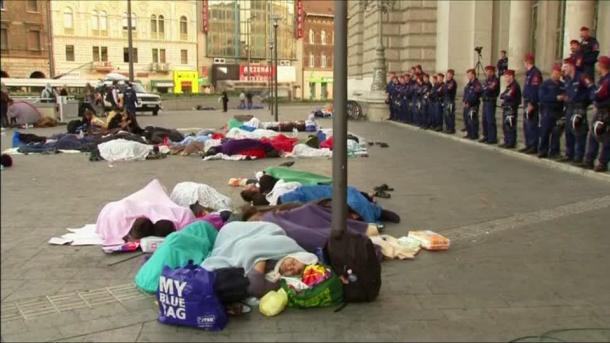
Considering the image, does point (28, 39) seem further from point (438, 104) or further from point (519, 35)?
point (519, 35)

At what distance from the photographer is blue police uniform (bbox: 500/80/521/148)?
50.6ft

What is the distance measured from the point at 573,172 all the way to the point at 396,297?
816 centimetres

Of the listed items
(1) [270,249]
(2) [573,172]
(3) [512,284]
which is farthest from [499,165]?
(1) [270,249]

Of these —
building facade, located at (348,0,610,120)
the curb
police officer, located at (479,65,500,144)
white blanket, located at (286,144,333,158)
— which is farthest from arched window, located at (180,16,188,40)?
white blanket, located at (286,144,333,158)

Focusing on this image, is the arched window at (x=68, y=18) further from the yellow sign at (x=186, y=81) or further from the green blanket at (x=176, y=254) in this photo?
the green blanket at (x=176, y=254)

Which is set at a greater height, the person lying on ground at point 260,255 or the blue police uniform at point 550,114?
the blue police uniform at point 550,114

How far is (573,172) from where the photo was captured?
12.4 metres

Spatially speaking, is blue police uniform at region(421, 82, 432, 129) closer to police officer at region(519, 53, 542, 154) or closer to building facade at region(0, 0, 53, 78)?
police officer at region(519, 53, 542, 154)

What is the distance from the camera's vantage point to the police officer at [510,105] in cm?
1543

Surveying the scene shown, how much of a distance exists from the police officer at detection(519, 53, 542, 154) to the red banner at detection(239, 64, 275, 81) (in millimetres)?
80369

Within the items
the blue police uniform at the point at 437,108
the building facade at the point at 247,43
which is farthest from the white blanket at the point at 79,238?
the building facade at the point at 247,43

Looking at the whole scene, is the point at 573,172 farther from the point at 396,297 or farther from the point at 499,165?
the point at 396,297

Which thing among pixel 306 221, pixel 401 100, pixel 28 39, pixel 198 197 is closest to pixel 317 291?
pixel 306 221

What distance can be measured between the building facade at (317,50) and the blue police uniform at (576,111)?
87059 millimetres
